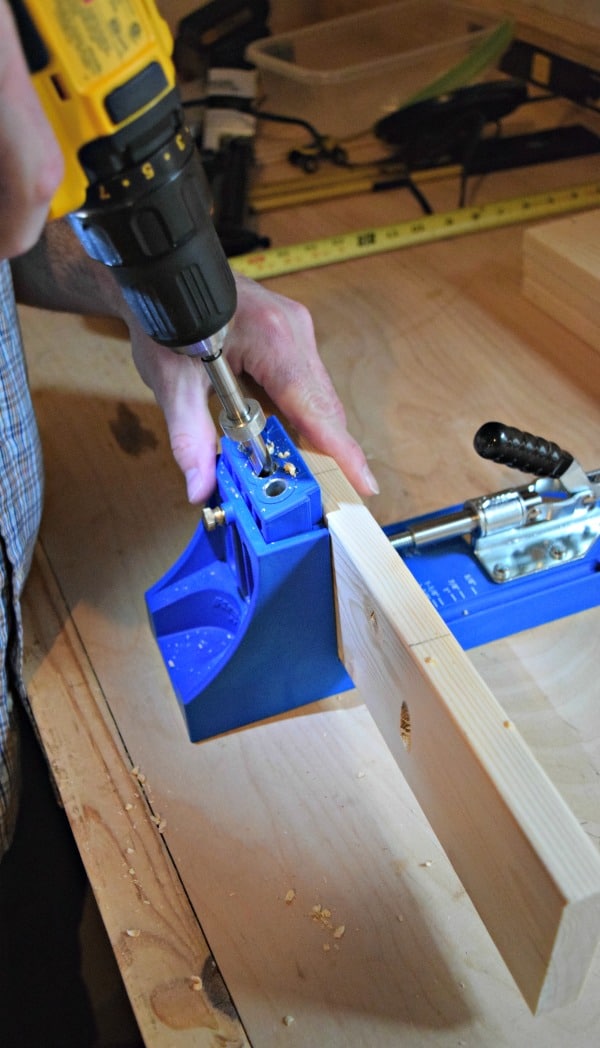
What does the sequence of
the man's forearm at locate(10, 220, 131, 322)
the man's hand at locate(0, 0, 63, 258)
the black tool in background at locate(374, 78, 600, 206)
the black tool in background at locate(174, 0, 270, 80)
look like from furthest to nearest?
1. the black tool in background at locate(174, 0, 270, 80)
2. the black tool in background at locate(374, 78, 600, 206)
3. the man's forearm at locate(10, 220, 131, 322)
4. the man's hand at locate(0, 0, 63, 258)

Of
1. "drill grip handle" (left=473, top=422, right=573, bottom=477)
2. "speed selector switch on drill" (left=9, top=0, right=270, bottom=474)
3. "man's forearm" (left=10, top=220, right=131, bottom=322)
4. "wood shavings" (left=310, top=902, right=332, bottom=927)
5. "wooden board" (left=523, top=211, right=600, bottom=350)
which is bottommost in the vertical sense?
"wood shavings" (left=310, top=902, right=332, bottom=927)

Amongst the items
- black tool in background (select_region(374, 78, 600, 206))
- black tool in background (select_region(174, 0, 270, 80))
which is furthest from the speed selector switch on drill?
black tool in background (select_region(174, 0, 270, 80))

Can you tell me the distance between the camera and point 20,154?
0.41m

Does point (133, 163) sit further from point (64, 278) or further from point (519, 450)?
point (64, 278)

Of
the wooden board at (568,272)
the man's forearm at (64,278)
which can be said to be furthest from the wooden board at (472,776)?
the wooden board at (568,272)

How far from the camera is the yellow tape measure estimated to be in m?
1.29

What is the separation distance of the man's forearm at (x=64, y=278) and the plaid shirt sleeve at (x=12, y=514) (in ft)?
0.24

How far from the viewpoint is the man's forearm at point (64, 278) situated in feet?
3.16

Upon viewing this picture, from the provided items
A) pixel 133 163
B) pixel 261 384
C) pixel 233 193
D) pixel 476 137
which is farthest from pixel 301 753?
pixel 476 137

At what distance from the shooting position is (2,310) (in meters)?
0.87

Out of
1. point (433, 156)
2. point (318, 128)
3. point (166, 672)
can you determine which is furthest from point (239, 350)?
point (318, 128)

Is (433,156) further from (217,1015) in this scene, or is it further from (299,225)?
(217,1015)

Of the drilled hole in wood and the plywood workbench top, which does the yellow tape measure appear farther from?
the drilled hole in wood

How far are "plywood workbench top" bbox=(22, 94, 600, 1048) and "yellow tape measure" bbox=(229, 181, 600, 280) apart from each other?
0.15 metres
